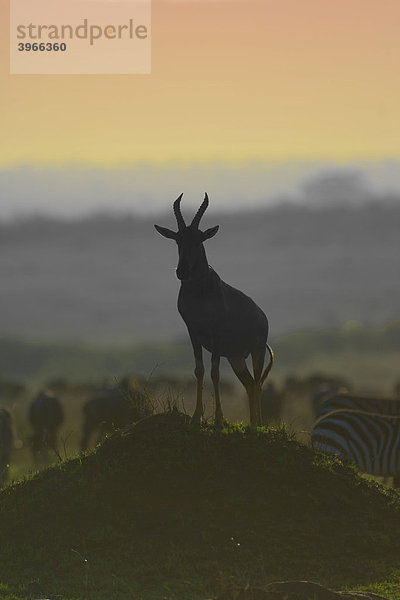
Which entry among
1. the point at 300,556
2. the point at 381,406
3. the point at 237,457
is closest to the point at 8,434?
the point at 381,406

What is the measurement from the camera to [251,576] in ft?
53.2

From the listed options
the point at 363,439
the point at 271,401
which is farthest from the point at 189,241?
the point at 271,401

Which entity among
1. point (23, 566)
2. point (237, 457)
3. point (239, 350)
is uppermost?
point (239, 350)

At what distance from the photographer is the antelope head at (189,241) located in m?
17.8

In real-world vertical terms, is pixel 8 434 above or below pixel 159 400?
below

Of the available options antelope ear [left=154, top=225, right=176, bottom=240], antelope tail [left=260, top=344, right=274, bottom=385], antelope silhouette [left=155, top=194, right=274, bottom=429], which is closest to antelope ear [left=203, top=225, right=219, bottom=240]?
antelope silhouette [left=155, top=194, right=274, bottom=429]

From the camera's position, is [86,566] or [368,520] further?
[368,520]

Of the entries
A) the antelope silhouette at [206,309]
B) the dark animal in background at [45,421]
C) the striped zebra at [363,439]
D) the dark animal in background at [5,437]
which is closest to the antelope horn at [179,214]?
the antelope silhouette at [206,309]

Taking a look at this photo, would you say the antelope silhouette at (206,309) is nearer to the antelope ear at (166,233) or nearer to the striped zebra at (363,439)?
the antelope ear at (166,233)

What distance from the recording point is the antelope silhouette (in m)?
18.1

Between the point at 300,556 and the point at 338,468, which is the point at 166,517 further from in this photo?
the point at 338,468

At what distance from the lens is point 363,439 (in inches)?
945

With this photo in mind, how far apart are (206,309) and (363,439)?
24.1 ft

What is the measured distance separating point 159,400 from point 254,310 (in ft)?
8.63
